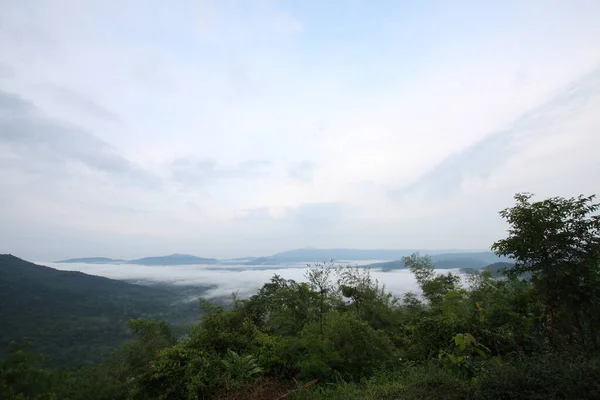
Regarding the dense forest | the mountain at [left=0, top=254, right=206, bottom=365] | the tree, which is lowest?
the mountain at [left=0, top=254, right=206, bottom=365]

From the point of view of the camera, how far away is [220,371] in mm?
7652

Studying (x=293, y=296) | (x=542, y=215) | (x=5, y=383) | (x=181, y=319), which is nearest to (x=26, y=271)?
(x=181, y=319)

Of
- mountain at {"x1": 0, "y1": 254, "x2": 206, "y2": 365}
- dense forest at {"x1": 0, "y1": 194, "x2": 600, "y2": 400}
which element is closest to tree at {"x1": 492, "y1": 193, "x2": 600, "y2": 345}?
dense forest at {"x1": 0, "y1": 194, "x2": 600, "y2": 400}

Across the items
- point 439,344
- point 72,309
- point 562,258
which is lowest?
point 72,309

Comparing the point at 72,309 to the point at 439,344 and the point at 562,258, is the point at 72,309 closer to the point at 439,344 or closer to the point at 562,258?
the point at 439,344

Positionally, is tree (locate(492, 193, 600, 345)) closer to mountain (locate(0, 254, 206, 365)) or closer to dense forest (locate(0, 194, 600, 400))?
dense forest (locate(0, 194, 600, 400))

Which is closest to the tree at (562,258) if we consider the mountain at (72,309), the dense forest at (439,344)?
the dense forest at (439,344)

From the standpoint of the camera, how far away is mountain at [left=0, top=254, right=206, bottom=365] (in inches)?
2608

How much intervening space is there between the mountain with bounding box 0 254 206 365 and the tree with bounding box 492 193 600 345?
70.6 metres

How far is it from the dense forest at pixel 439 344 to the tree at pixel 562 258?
2cm

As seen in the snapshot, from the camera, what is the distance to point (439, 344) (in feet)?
27.0

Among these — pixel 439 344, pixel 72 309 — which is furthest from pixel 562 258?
pixel 72 309

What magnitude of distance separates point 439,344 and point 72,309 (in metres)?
132

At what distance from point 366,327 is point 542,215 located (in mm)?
5511
